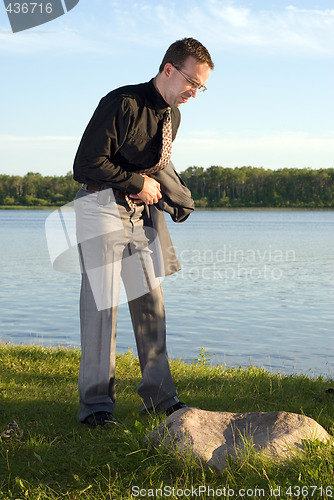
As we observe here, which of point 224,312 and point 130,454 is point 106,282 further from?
point 224,312

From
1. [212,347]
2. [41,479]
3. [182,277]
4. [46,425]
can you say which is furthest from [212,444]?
[182,277]

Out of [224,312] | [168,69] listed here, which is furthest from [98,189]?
[224,312]

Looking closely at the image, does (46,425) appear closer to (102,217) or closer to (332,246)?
(102,217)

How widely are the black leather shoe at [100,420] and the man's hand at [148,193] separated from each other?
1.63 metres

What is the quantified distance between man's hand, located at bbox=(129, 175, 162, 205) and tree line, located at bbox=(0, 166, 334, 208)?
9681 centimetres

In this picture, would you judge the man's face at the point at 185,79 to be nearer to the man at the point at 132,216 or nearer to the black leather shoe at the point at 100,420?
the man at the point at 132,216

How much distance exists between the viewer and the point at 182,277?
2267cm

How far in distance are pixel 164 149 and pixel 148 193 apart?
14.5 inches

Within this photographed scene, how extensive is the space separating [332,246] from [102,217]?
37927mm

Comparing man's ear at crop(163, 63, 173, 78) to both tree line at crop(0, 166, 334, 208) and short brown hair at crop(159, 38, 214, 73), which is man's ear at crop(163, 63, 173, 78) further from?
tree line at crop(0, 166, 334, 208)

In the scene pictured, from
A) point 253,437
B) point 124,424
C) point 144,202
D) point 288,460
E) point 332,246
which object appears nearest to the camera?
point 288,460

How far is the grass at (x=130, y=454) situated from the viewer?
3.34 meters

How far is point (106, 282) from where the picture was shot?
4.53 m

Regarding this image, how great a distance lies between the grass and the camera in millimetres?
3344
